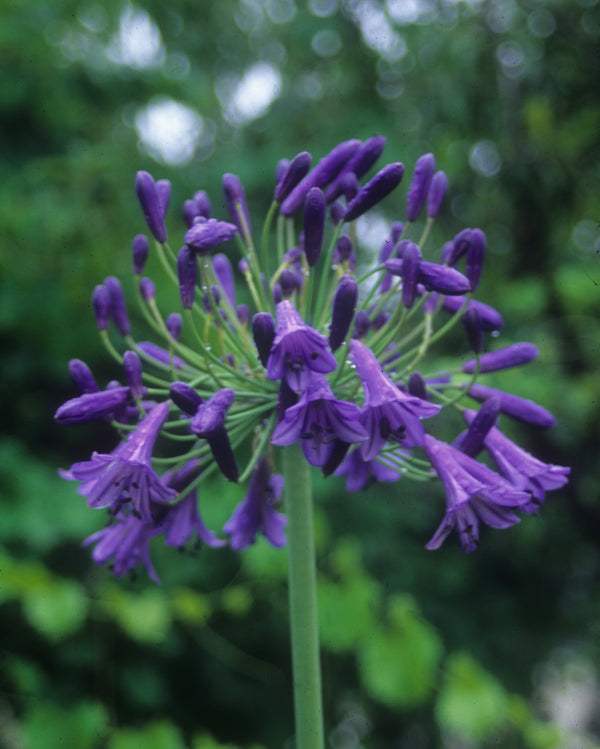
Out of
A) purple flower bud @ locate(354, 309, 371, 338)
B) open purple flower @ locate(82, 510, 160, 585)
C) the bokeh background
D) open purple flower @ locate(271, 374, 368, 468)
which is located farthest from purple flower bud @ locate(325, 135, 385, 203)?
the bokeh background

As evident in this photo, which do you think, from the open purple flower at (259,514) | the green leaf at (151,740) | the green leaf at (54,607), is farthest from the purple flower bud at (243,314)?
the green leaf at (151,740)

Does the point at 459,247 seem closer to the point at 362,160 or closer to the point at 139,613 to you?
the point at 362,160

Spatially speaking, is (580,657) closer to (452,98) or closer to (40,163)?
(452,98)

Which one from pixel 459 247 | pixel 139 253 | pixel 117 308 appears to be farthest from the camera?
pixel 139 253

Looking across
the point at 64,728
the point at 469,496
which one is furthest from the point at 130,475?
the point at 64,728

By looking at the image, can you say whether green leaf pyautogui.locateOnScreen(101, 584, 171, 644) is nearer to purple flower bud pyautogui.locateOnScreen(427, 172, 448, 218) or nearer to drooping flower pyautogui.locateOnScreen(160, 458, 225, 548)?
drooping flower pyautogui.locateOnScreen(160, 458, 225, 548)

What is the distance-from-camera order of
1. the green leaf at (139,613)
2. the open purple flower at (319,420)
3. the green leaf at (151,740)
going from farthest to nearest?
the green leaf at (139,613) < the green leaf at (151,740) < the open purple flower at (319,420)

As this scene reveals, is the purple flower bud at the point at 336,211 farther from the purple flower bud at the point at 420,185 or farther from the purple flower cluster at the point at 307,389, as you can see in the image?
the purple flower bud at the point at 420,185
